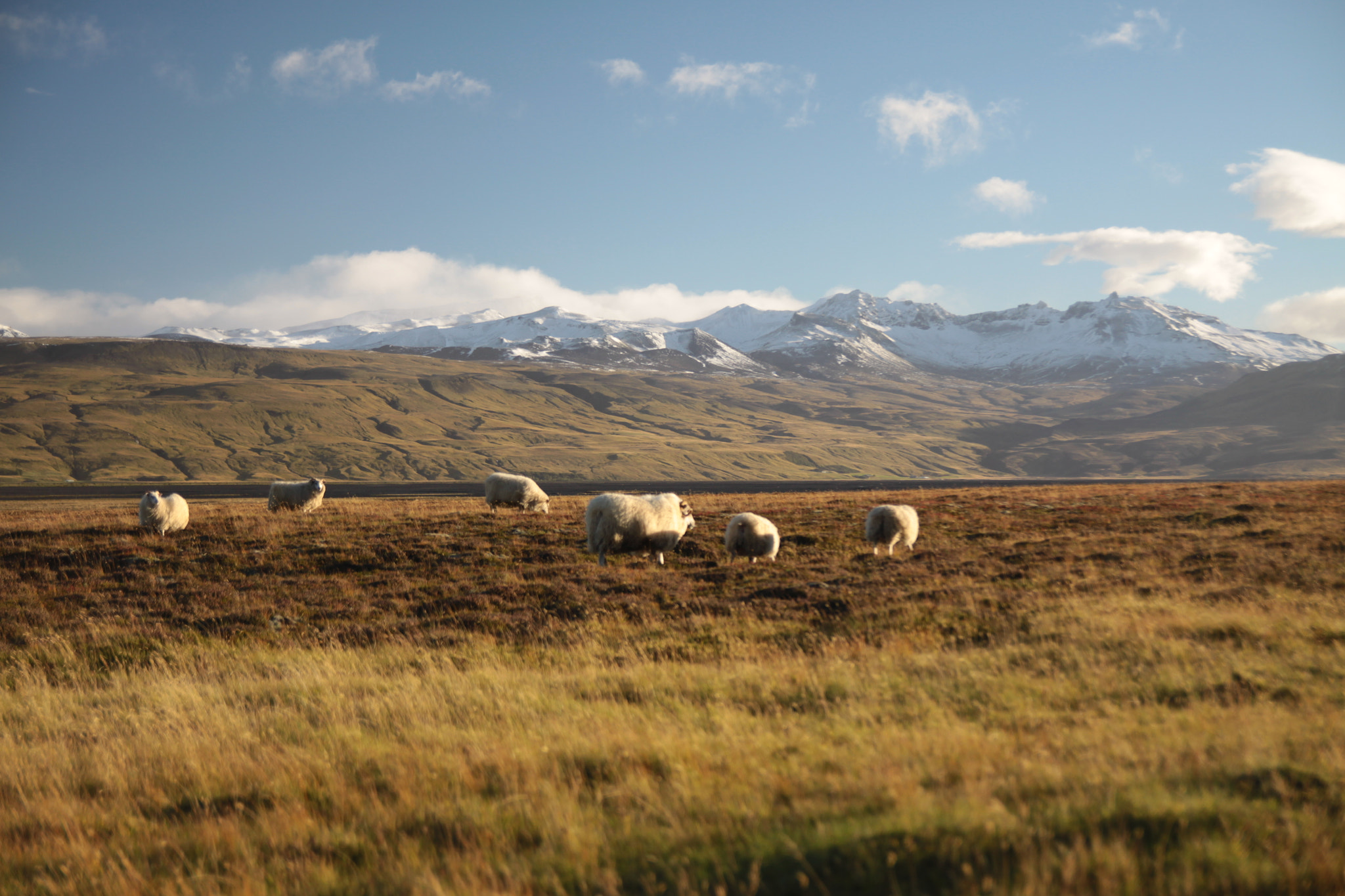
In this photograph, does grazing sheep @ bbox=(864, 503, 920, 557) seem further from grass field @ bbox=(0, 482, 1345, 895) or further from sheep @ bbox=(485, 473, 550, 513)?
sheep @ bbox=(485, 473, 550, 513)

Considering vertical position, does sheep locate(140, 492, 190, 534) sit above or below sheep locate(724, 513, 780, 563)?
below

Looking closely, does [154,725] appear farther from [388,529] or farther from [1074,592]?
[388,529]

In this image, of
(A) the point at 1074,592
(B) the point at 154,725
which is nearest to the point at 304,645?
(B) the point at 154,725

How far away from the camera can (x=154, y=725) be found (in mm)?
7520

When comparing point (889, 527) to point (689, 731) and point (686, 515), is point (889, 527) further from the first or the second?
point (689, 731)

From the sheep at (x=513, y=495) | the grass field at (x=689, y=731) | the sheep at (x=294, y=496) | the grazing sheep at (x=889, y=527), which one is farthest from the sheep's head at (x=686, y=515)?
the sheep at (x=294, y=496)

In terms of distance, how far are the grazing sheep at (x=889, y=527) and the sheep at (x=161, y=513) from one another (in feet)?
68.7

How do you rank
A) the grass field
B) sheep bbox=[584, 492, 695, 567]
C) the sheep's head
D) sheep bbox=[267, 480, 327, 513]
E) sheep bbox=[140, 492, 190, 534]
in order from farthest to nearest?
sheep bbox=[267, 480, 327, 513], sheep bbox=[140, 492, 190, 534], the sheep's head, sheep bbox=[584, 492, 695, 567], the grass field

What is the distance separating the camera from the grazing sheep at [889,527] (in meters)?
19.0

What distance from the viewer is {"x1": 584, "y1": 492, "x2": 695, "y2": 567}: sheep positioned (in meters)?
18.0

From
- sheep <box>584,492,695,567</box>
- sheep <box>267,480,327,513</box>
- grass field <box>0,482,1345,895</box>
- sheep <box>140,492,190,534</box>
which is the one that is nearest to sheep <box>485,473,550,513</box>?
sheep <box>267,480,327,513</box>

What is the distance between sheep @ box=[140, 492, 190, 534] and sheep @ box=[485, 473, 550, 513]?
34.7 ft

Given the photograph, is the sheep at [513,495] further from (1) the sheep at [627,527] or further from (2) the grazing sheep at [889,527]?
(2) the grazing sheep at [889,527]

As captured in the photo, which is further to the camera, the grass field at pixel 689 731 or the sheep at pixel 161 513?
the sheep at pixel 161 513
